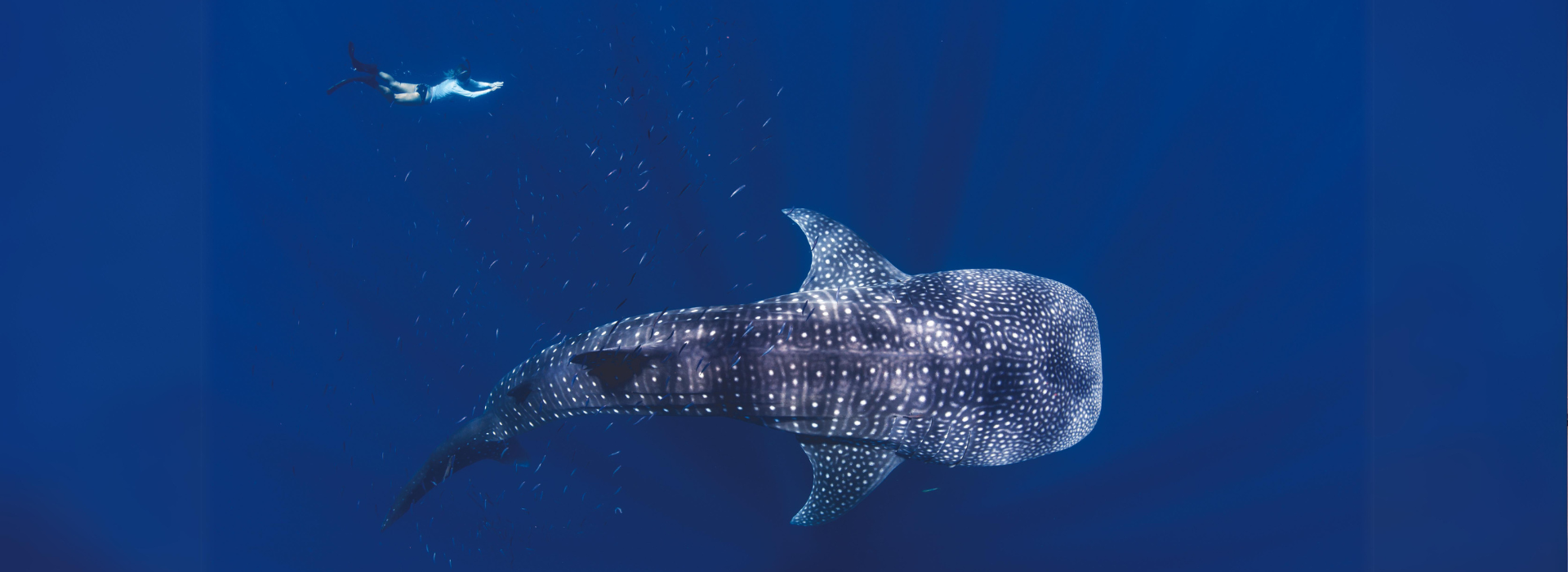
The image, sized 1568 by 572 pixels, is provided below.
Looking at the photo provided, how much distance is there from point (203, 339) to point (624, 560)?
141 inches

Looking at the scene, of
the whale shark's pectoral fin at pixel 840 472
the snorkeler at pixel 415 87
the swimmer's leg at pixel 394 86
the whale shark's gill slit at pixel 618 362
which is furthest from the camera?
the swimmer's leg at pixel 394 86

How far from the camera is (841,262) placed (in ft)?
10.8

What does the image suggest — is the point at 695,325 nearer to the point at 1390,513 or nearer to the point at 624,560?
the point at 624,560

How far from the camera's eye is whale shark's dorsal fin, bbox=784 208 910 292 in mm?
3238

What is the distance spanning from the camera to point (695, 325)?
246 cm

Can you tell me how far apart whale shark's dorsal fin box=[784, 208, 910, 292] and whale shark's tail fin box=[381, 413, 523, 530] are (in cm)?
225

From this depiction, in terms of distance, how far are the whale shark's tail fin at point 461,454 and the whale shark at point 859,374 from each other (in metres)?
0.20

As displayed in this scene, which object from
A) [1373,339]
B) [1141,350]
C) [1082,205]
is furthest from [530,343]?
[1373,339]

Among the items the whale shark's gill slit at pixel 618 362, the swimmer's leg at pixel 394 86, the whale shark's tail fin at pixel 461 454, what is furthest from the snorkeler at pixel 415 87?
the whale shark's gill slit at pixel 618 362

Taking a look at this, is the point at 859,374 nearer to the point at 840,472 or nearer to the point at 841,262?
the point at 840,472

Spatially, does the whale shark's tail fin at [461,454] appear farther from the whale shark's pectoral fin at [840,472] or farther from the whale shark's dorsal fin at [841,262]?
the whale shark's dorsal fin at [841,262]

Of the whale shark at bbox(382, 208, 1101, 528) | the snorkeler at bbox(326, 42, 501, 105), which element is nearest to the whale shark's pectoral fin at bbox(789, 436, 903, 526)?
the whale shark at bbox(382, 208, 1101, 528)

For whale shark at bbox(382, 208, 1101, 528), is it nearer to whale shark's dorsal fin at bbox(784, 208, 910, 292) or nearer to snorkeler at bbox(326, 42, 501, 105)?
whale shark's dorsal fin at bbox(784, 208, 910, 292)

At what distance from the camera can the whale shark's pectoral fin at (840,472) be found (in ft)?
9.34
